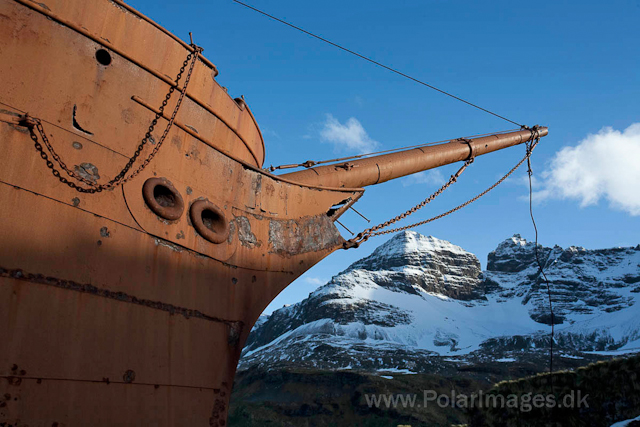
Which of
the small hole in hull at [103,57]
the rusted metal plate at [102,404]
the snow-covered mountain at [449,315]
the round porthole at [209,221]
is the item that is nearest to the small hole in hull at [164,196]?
the round porthole at [209,221]

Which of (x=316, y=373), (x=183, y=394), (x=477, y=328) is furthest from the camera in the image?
(x=477, y=328)

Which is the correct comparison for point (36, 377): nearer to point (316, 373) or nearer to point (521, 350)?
point (316, 373)

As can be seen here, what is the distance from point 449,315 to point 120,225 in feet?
542

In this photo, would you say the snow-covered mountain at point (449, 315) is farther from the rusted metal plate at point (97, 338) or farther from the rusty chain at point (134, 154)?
the rusty chain at point (134, 154)

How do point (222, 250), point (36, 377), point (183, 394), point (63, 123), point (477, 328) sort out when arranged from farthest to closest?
point (477, 328)
point (222, 250)
point (183, 394)
point (63, 123)
point (36, 377)

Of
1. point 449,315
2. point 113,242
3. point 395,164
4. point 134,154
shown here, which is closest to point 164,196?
point 134,154

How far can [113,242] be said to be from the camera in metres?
4.76

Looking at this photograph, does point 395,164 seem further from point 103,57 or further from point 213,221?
point 103,57

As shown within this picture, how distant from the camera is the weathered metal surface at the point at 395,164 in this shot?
28.3ft

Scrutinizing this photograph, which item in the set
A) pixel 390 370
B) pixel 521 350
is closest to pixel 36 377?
pixel 390 370

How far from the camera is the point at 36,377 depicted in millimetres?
3918

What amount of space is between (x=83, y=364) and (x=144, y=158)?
2.18 m

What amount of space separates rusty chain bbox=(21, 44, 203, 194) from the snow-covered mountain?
95.1 meters

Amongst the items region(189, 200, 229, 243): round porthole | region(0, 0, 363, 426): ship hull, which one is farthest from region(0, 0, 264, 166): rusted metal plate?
region(189, 200, 229, 243): round porthole
